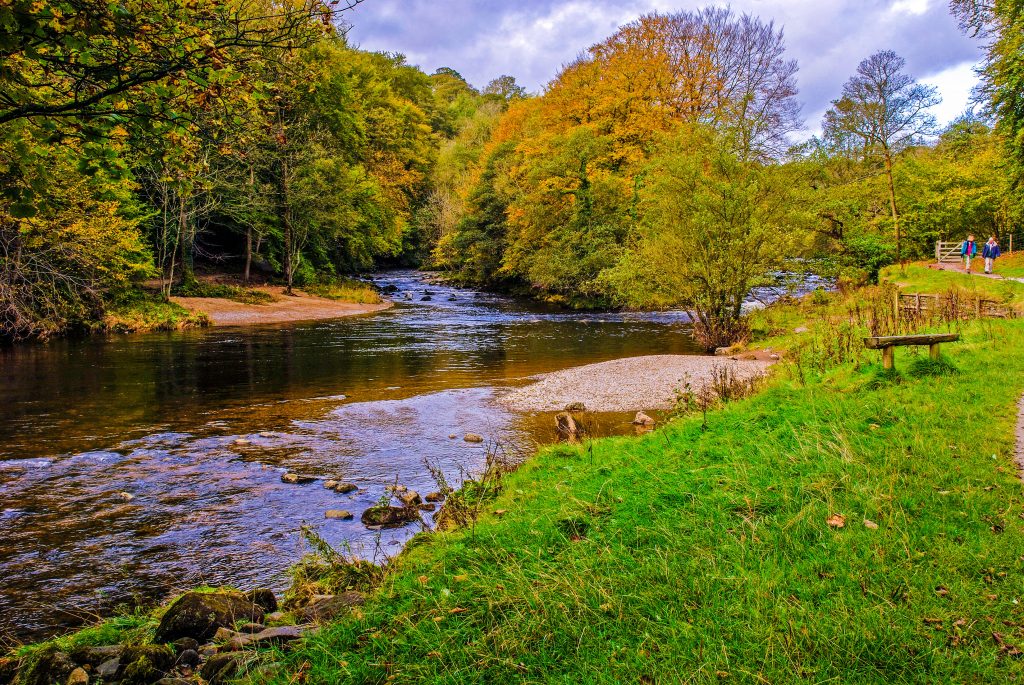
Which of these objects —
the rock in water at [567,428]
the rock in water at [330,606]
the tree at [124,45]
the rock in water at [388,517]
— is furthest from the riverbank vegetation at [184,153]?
the rock in water at [567,428]

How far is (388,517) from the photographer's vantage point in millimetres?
7578

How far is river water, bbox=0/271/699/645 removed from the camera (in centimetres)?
652

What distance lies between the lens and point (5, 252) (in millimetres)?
21281

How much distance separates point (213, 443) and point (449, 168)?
59.0 m

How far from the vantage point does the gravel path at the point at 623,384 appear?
541 inches

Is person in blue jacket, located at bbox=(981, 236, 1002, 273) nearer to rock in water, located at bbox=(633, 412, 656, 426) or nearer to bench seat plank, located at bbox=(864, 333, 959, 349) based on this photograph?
bench seat plank, located at bbox=(864, 333, 959, 349)

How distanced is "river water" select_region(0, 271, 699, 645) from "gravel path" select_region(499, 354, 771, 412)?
0.95 meters

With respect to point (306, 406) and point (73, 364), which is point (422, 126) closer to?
point (73, 364)

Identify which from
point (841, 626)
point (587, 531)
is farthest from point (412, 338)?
point (841, 626)

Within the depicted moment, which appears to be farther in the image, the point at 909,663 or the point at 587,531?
the point at 587,531

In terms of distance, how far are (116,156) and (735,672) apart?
627 centimetres

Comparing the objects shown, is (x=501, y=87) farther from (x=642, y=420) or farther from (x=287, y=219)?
(x=642, y=420)

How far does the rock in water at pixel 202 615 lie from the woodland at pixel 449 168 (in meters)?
3.38

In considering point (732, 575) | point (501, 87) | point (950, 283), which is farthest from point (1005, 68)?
point (501, 87)
